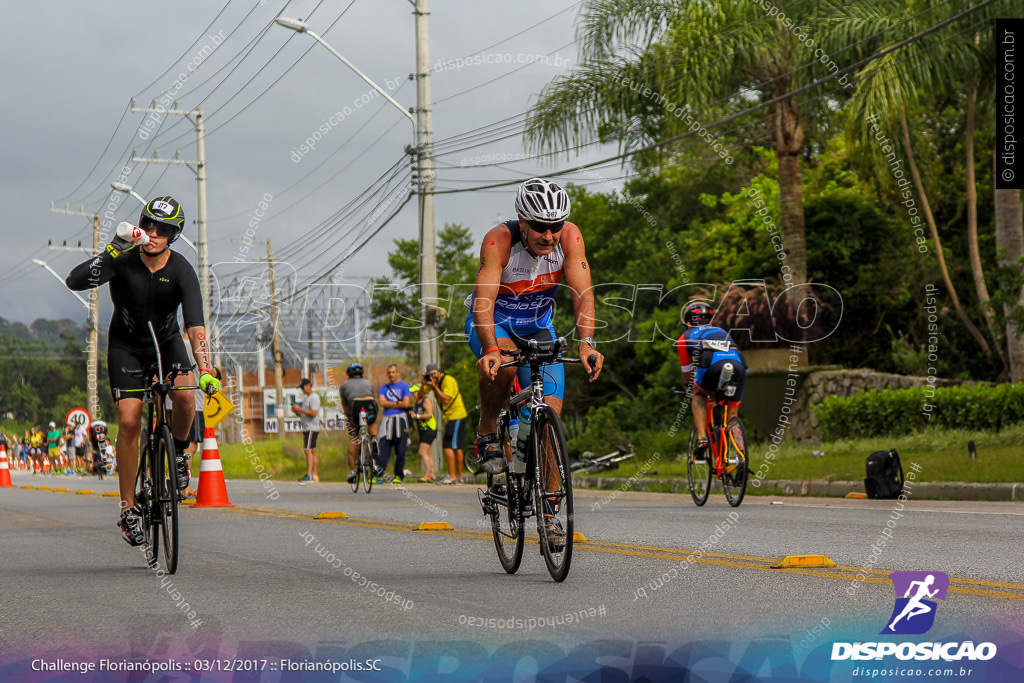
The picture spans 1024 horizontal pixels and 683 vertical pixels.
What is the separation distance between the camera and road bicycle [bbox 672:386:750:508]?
11.6 m

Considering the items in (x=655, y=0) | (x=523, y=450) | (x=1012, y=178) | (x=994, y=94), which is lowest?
(x=523, y=450)

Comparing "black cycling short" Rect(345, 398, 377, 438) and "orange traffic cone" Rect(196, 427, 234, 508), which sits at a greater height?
"black cycling short" Rect(345, 398, 377, 438)

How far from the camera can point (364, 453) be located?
17.8 meters

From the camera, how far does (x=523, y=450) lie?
635 cm

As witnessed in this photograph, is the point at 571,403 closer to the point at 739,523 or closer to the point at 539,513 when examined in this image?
the point at 739,523

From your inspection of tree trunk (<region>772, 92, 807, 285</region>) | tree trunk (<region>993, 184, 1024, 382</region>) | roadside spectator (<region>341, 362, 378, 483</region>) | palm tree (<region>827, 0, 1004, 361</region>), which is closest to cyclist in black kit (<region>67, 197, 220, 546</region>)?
roadside spectator (<region>341, 362, 378, 483</region>)

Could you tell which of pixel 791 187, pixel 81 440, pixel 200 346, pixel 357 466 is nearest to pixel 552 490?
pixel 200 346

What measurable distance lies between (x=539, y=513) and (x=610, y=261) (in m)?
24.1

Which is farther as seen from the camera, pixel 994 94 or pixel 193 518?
pixel 994 94

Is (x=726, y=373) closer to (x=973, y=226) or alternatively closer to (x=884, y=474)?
(x=884, y=474)

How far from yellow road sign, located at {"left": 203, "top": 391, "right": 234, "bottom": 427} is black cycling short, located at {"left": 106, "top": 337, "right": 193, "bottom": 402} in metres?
7.43

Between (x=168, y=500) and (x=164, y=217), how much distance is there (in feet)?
5.84

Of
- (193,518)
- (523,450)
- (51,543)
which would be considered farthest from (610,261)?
(523,450)

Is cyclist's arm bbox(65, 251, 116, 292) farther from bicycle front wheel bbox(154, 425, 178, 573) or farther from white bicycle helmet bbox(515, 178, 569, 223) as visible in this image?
white bicycle helmet bbox(515, 178, 569, 223)
